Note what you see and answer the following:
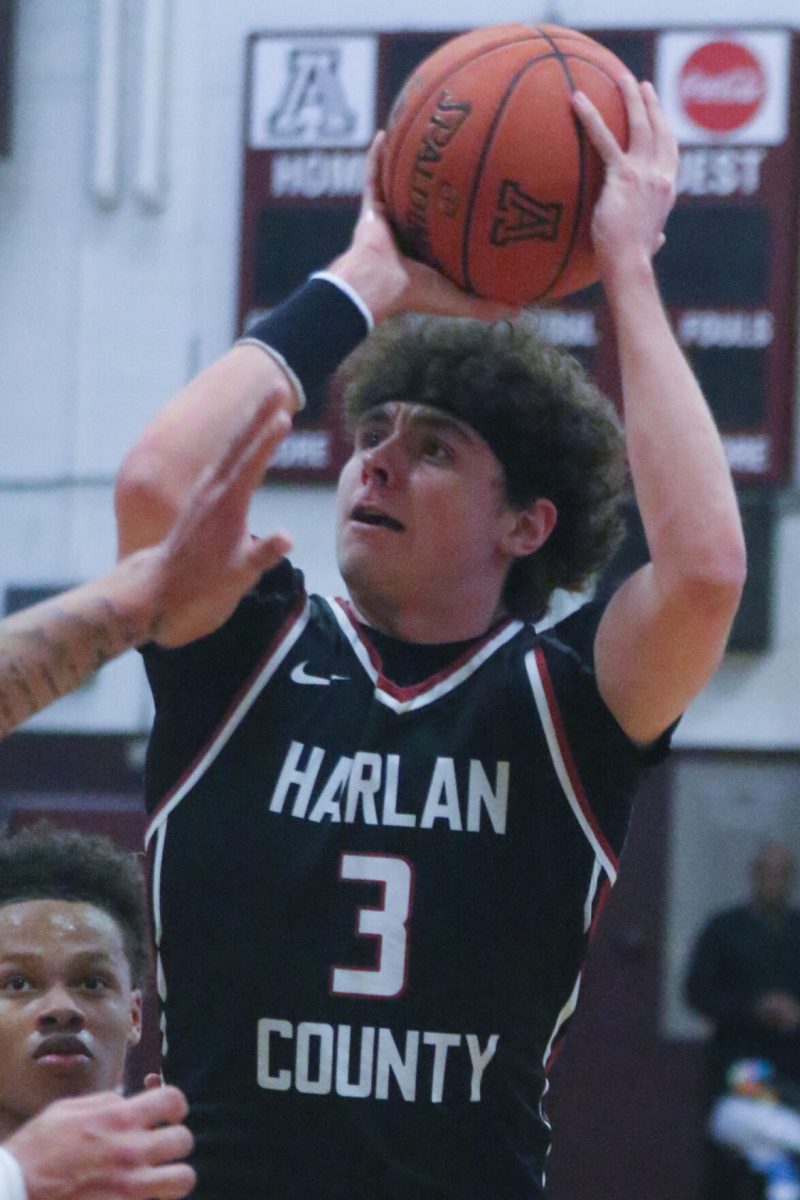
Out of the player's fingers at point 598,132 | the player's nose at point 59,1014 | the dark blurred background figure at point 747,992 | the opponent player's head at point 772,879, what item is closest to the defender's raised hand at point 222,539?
the player's fingers at point 598,132

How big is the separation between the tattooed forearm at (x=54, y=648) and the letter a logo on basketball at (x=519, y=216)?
0.78 m

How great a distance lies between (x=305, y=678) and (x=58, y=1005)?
616mm

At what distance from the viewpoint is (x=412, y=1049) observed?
7.35ft

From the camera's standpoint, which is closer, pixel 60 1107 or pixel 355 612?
pixel 60 1107

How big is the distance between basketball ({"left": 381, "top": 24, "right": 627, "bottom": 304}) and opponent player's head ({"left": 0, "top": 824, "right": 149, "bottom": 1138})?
1.04 meters

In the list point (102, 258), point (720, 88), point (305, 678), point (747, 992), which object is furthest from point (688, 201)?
point (305, 678)

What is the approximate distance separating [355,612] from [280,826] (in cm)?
32

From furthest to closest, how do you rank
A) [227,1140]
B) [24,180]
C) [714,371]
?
[24,180], [714,371], [227,1140]

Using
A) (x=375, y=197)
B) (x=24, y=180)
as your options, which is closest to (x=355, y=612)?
(x=375, y=197)

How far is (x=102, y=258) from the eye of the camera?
27.3 ft

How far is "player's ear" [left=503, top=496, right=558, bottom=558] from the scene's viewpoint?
99.3 inches

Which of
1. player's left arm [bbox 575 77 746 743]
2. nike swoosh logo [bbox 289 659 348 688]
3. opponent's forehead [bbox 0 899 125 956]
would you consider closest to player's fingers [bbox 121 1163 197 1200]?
nike swoosh logo [bbox 289 659 348 688]

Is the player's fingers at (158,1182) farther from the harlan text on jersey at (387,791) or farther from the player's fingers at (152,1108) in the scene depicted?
the harlan text on jersey at (387,791)

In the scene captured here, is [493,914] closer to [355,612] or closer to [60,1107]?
[355,612]
